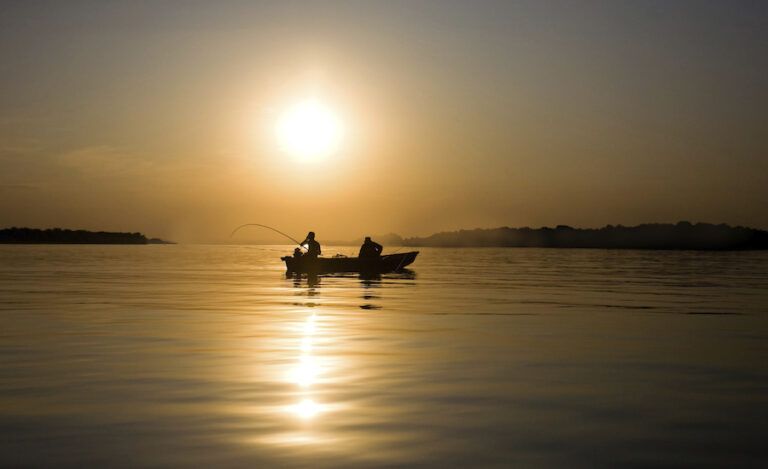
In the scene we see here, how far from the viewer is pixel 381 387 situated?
12.0 m

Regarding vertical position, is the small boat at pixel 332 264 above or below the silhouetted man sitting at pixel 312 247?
below

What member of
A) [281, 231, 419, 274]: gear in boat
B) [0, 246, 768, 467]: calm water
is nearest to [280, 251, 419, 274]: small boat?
[281, 231, 419, 274]: gear in boat

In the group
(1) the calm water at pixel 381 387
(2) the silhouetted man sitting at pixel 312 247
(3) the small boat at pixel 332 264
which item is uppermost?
(2) the silhouetted man sitting at pixel 312 247

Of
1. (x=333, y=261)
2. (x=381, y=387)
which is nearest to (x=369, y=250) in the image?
(x=333, y=261)

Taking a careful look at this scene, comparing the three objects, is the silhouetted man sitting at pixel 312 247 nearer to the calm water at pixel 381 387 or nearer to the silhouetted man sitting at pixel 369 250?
the silhouetted man sitting at pixel 369 250

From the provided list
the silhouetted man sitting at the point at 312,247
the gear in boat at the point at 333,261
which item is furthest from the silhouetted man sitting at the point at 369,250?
the silhouetted man sitting at the point at 312,247

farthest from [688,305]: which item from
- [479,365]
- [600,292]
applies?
[479,365]

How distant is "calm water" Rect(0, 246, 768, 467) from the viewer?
837 centimetres

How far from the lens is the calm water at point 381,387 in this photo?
8.37m

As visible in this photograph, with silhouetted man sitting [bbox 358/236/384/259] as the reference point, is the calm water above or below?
below

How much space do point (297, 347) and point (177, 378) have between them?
Answer: 4.09 meters

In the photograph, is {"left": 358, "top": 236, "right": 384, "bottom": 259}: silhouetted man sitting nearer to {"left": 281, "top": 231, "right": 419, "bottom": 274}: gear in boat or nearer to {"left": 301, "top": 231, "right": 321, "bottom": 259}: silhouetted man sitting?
{"left": 281, "top": 231, "right": 419, "bottom": 274}: gear in boat

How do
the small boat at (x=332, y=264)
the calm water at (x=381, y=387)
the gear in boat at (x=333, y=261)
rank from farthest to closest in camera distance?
1. the small boat at (x=332, y=264)
2. the gear in boat at (x=333, y=261)
3. the calm water at (x=381, y=387)

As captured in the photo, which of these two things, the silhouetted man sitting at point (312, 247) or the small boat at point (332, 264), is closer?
the silhouetted man sitting at point (312, 247)
